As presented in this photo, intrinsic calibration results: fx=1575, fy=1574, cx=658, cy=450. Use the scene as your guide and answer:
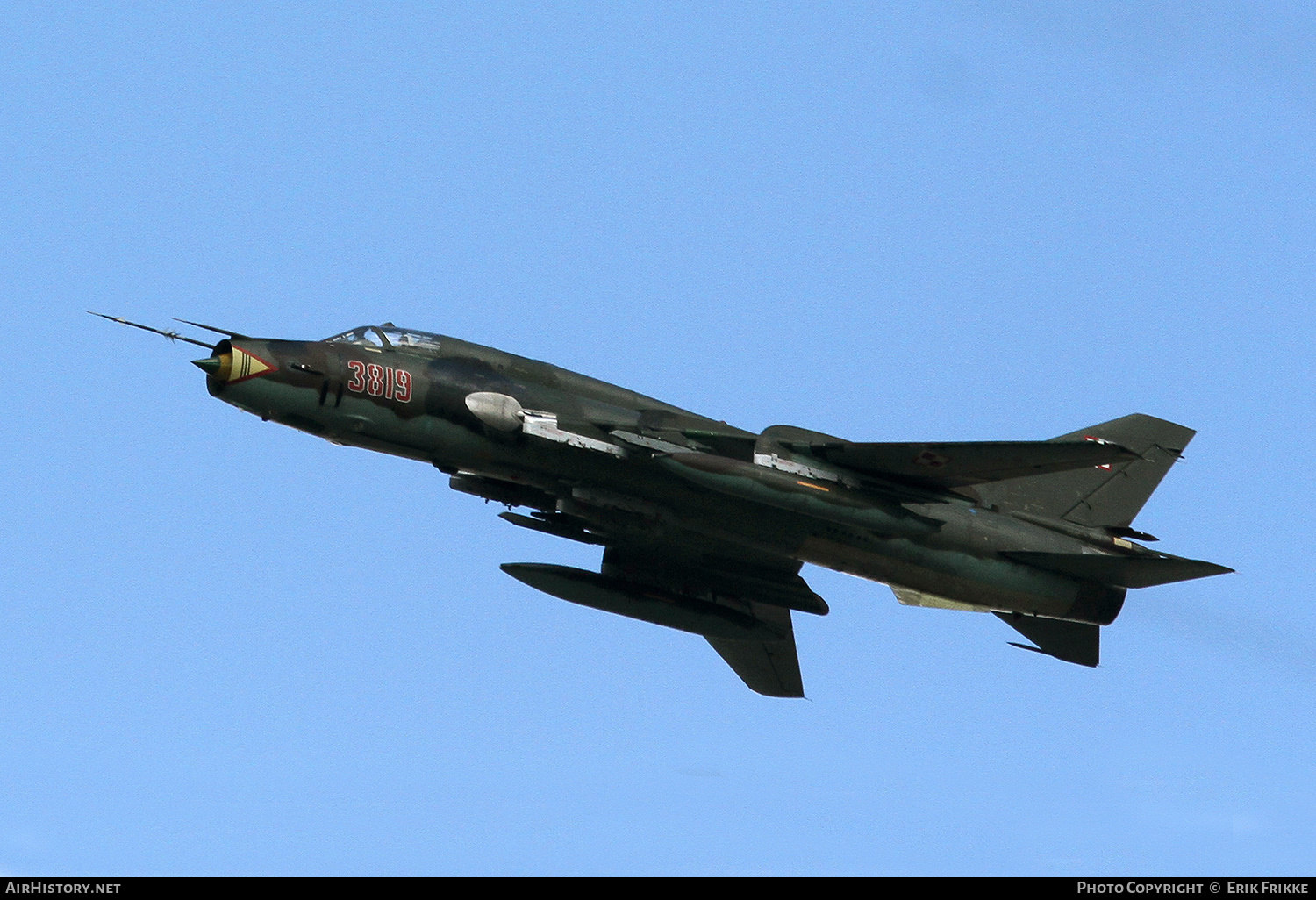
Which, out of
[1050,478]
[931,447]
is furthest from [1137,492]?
[931,447]

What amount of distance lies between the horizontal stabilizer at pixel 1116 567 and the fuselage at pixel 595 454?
26 cm

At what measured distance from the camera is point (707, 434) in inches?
950

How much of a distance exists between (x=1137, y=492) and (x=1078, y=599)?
2.62 m

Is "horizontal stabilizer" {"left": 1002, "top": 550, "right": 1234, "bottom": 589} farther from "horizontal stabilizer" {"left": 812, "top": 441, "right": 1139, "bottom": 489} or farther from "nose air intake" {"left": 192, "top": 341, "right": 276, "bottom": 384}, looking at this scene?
"nose air intake" {"left": 192, "top": 341, "right": 276, "bottom": 384}

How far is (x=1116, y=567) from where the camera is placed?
85.9ft

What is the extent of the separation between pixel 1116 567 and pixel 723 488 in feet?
23.8

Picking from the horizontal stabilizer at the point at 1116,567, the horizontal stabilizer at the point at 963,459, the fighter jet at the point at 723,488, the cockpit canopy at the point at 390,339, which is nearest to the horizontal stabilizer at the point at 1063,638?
the fighter jet at the point at 723,488

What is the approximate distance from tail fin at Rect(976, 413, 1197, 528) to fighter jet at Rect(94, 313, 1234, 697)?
0.11ft

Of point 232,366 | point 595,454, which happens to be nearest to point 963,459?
point 595,454
